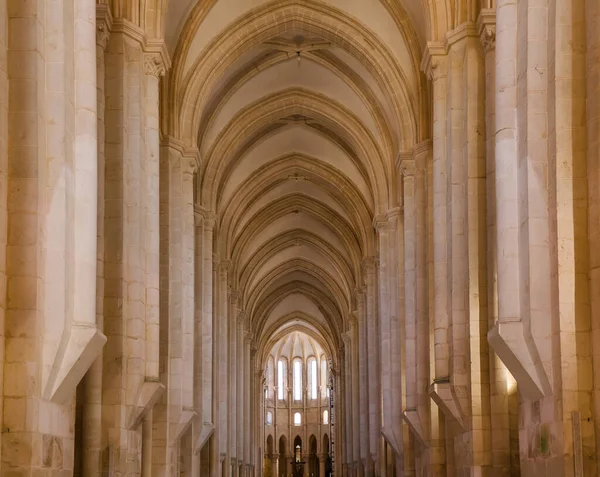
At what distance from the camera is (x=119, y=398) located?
17.8 m

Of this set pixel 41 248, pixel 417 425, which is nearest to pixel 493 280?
pixel 417 425

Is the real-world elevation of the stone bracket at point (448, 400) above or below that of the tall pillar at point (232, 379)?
below

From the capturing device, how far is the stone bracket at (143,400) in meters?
18.2

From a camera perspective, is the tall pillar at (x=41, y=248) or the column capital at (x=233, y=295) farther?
the column capital at (x=233, y=295)

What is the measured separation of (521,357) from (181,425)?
41.9 ft

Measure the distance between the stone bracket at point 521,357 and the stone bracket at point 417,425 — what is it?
1029 centimetres

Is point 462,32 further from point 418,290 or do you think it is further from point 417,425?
point 417,425

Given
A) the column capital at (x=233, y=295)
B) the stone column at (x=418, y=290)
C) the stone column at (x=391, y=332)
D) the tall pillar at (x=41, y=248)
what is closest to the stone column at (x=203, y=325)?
the stone column at (x=391, y=332)

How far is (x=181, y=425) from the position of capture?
2467cm

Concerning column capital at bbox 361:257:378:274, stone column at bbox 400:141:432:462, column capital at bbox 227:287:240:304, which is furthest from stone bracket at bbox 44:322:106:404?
column capital at bbox 227:287:240:304

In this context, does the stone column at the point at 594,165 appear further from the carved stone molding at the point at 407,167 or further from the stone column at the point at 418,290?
the carved stone molding at the point at 407,167

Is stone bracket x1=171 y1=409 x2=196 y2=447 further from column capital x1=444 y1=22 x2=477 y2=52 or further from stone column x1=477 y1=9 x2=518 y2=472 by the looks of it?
column capital x1=444 y1=22 x2=477 y2=52

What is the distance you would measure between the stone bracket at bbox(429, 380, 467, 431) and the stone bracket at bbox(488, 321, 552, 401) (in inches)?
197

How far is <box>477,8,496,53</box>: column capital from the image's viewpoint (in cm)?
1898
